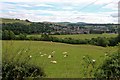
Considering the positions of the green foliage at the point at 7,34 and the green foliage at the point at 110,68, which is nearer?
the green foliage at the point at 110,68

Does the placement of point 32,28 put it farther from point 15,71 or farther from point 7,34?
point 15,71

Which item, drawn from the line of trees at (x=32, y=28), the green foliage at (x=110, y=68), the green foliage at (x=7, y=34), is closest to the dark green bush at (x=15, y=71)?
the green foliage at (x=7, y=34)

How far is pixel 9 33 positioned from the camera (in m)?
5.93

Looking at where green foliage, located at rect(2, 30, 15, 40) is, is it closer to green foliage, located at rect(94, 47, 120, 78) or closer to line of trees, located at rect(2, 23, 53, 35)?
line of trees, located at rect(2, 23, 53, 35)

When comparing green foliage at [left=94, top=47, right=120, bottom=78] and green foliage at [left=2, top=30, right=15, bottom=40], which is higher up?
green foliage at [left=2, top=30, right=15, bottom=40]

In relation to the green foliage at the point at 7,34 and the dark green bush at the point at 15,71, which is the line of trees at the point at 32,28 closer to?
the green foliage at the point at 7,34

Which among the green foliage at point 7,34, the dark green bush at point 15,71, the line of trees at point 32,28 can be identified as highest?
the line of trees at point 32,28

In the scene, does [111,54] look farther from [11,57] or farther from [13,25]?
[13,25]

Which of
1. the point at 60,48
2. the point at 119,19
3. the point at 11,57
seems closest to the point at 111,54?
the point at 119,19

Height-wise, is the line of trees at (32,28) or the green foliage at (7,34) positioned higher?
the line of trees at (32,28)

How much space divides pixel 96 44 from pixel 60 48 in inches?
257

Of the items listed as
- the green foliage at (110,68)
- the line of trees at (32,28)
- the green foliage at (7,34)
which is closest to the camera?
the green foliage at (110,68)

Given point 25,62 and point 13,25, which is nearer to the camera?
point 25,62

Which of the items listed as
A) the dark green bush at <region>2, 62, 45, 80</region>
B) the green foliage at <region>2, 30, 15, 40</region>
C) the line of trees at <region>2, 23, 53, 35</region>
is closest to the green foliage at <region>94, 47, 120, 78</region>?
the dark green bush at <region>2, 62, 45, 80</region>
